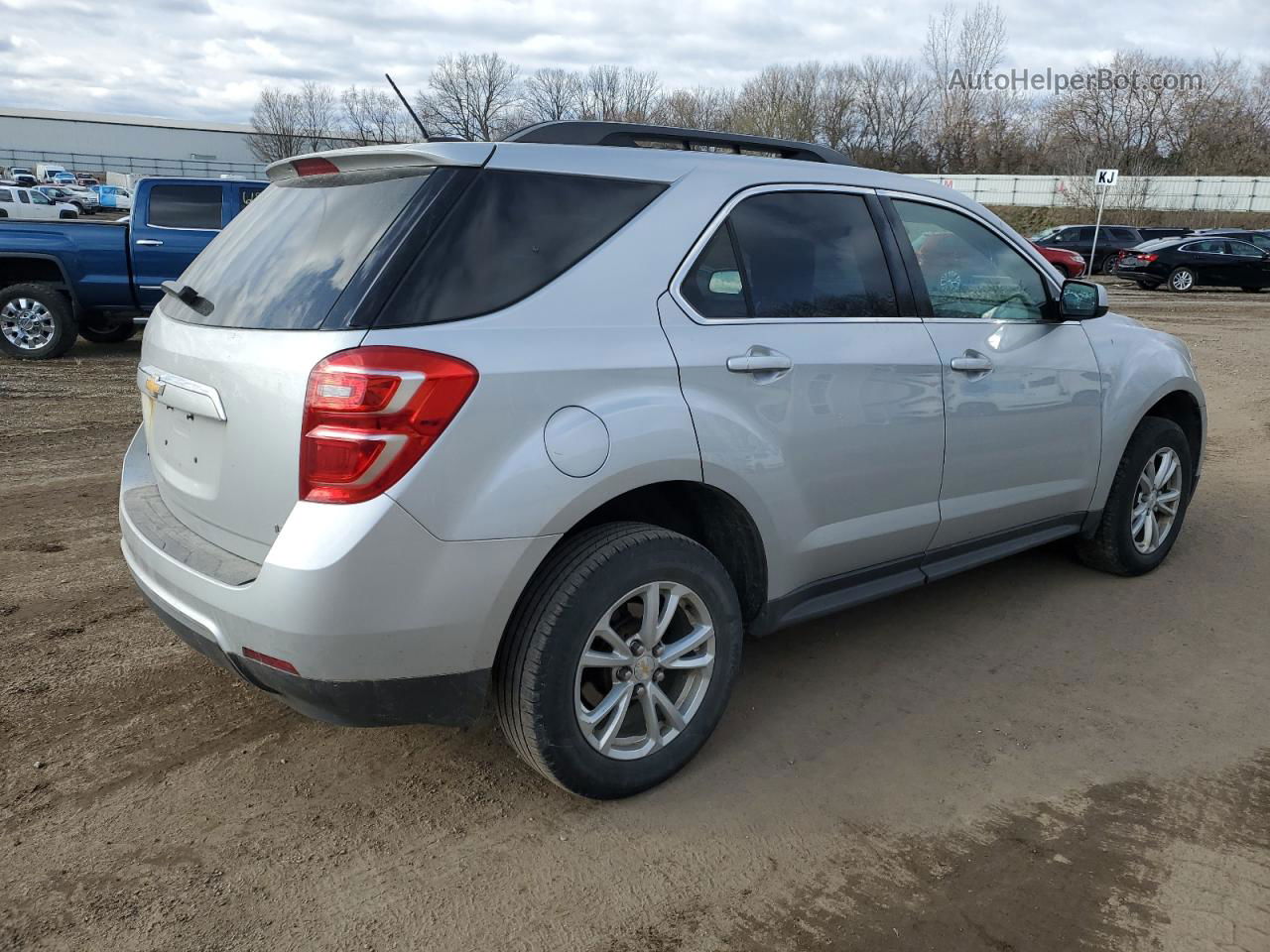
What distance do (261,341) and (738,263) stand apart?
4.75 feet

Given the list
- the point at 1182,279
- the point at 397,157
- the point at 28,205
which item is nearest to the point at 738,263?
the point at 397,157

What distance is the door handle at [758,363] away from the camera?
3027 millimetres

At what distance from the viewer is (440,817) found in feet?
9.44

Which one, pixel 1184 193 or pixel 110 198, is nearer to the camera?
pixel 1184 193

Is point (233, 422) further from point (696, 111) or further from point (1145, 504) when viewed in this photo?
point (696, 111)

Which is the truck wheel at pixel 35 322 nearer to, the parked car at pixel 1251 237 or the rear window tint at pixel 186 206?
the rear window tint at pixel 186 206

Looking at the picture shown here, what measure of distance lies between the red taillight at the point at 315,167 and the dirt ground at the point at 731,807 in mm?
1775

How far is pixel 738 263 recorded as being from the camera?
10.4 feet

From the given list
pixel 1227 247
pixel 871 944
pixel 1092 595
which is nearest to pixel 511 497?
pixel 871 944

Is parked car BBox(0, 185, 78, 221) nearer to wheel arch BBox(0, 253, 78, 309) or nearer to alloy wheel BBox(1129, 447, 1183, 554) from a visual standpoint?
wheel arch BBox(0, 253, 78, 309)

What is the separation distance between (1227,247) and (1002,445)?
85.0 feet

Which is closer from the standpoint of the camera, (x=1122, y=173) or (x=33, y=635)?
(x=33, y=635)

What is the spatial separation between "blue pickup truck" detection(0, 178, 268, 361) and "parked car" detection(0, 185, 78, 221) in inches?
1295

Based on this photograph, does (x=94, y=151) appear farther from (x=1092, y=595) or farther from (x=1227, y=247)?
(x=1092, y=595)
